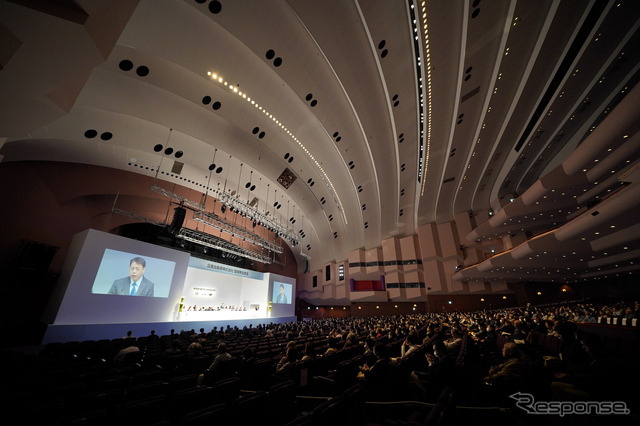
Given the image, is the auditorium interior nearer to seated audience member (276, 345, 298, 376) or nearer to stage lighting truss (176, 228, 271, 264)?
seated audience member (276, 345, 298, 376)

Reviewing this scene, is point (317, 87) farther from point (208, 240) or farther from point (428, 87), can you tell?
point (208, 240)

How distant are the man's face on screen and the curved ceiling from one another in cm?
484

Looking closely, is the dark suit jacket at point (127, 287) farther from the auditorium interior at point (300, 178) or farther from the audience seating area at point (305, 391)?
the audience seating area at point (305, 391)

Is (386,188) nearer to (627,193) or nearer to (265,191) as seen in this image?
(265,191)

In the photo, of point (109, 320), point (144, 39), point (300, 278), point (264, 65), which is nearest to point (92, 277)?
point (109, 320)

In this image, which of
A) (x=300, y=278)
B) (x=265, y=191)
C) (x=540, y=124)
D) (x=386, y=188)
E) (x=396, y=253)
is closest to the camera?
(x=540, y=124)

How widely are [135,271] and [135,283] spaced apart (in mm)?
611

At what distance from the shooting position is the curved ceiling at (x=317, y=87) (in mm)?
8086

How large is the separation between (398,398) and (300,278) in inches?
1062

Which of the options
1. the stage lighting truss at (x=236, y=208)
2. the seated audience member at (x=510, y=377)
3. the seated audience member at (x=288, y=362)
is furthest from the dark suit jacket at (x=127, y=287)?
the seated audience member at (x=510, y=377)

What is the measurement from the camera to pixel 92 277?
10.5 metres

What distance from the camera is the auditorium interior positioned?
2916 mm

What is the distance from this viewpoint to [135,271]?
1197 centimetres

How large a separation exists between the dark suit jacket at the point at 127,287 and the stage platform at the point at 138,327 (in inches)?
58.0
